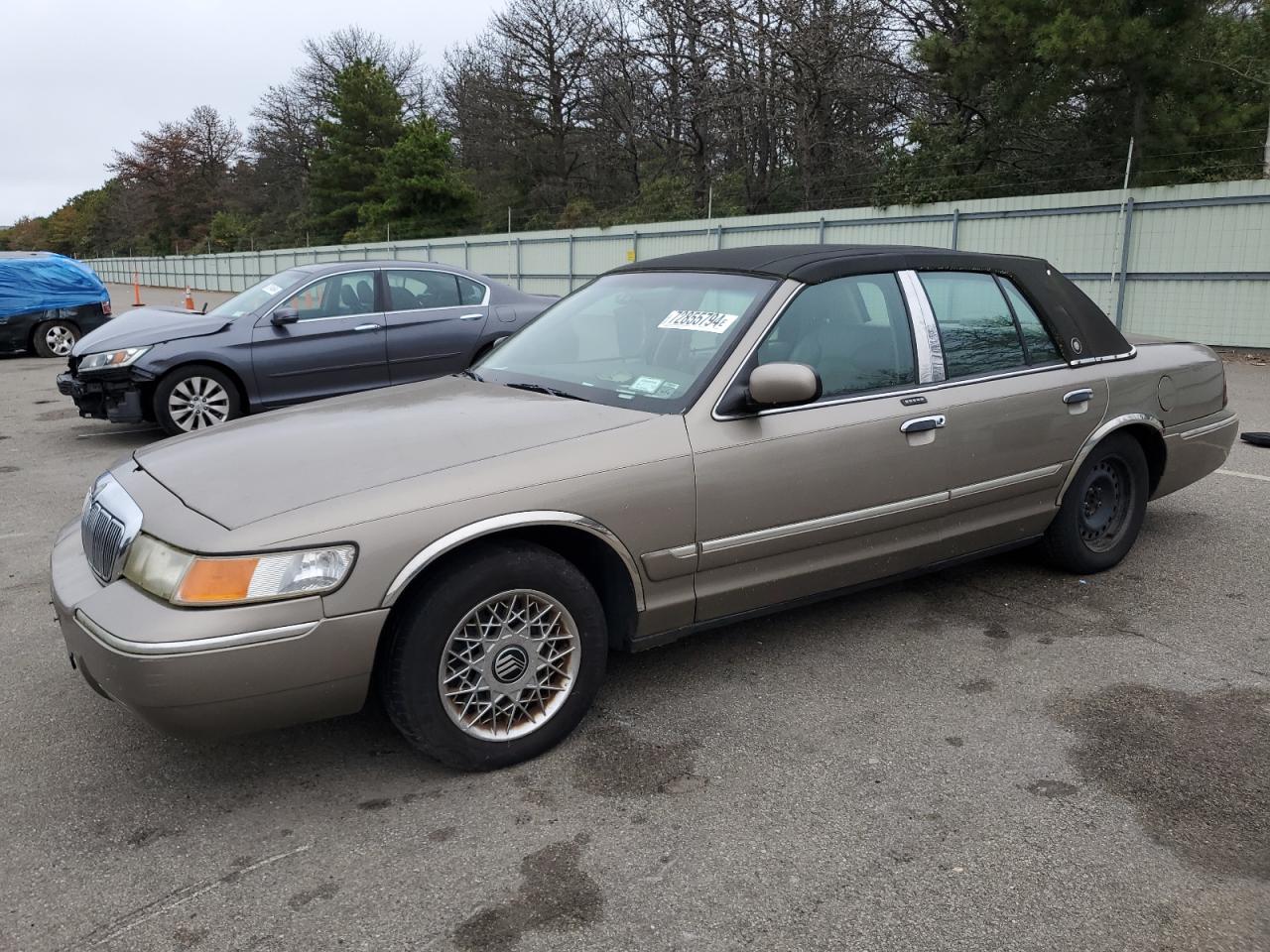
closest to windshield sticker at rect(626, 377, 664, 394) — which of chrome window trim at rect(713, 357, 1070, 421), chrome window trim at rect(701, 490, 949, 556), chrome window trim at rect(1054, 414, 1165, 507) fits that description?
chrome window trim at rect(713, 357, 1070, 421)

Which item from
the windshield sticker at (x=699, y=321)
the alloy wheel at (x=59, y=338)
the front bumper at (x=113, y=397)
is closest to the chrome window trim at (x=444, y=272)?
the front bumper at (x=113, y=397)

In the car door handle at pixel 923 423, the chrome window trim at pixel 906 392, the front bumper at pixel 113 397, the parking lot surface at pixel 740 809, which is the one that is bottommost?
the parking lot surface at pixel 740 809

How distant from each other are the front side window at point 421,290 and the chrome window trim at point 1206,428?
6.25 metres

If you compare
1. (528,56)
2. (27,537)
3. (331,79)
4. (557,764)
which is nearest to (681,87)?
(528,56)

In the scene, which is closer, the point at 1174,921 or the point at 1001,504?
the point at 1174,921

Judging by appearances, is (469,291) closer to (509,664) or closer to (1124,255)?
(509,664)

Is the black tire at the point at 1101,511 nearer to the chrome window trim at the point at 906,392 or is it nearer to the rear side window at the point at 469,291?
the chrome window trim at the point at 906,392

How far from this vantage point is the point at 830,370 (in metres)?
3.81

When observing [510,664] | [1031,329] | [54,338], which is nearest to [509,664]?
[510,664]

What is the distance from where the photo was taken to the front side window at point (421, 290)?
905cm

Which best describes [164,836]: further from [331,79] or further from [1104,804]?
[331,79]

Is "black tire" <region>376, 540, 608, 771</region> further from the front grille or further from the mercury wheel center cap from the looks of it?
the front grille

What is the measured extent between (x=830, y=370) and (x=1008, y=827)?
5.64 ft

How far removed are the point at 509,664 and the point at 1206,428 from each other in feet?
12.8
